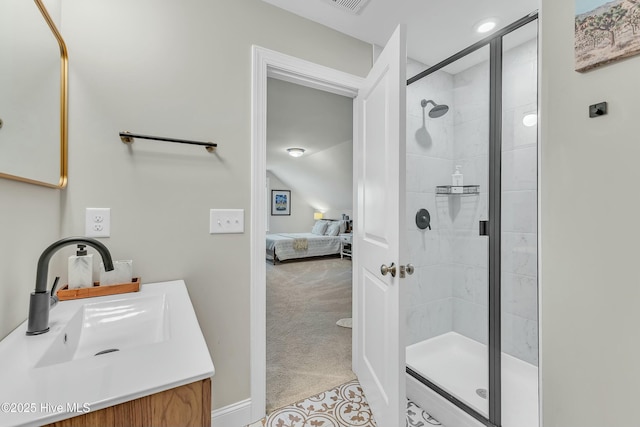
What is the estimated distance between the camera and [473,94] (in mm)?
1978

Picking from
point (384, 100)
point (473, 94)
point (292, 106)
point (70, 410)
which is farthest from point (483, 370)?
point (292, 106)

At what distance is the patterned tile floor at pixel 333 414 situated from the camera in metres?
1.48

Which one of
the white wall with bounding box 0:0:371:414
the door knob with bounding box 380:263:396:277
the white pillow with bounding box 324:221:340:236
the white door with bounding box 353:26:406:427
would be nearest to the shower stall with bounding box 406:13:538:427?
the white door with bounding box 353:26:406:427

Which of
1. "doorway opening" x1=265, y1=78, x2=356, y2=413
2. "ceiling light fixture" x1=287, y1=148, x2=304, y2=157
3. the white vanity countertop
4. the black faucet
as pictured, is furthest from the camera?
"ceiling light fixture" x1=287, y1=148, x2=304, y2=157

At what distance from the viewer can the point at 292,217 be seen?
328 inches

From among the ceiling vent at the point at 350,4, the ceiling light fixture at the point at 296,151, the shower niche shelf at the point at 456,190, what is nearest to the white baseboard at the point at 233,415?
the shower niche shelf at the point at 456,190

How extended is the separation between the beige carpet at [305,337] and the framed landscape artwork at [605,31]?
2.04 meters

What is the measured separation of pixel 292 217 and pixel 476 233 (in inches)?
260

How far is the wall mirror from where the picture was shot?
77 centimetres

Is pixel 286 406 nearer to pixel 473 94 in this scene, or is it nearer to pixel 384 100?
pixel 384 100

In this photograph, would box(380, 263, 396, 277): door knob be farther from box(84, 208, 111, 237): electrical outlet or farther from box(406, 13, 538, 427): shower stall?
box(84, 208, 111, 237): electrical outlet

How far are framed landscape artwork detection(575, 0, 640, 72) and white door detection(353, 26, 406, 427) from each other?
1.85 feet

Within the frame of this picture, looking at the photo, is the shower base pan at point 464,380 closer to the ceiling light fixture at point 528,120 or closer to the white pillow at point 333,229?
the ceiling light fixture at point 528,120

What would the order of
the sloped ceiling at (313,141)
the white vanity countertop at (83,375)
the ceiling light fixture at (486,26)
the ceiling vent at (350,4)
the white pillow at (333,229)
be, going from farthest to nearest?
1. the white pillow at (333,229)
2. the sloped ceiling at (313,141)
3. the ceiling light fixture at (486,26)
4. the ceiling vent at (350,4)
5. the white vanity countertop at (83,375)
